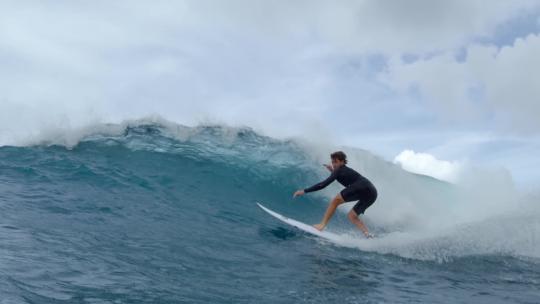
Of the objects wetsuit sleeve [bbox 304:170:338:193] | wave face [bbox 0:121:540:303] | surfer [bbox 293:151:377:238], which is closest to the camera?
wave face [bbox 0:121:540:303]

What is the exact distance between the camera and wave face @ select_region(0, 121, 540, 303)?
193 inches

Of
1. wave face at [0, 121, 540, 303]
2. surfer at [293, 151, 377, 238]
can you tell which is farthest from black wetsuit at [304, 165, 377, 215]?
wave face at [0, 121, 540, 303]

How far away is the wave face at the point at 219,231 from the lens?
4.90m

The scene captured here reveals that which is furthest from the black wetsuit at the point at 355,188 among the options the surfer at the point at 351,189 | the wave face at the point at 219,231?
the wave face at the point at 219,231

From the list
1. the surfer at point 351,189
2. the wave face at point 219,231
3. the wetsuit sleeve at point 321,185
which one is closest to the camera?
the wave face at point 219,231

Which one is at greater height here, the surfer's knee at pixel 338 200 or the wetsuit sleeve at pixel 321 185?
the wetsuit sleeve at pixel 321 185

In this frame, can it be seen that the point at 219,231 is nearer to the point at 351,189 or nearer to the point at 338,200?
the point at 338,200

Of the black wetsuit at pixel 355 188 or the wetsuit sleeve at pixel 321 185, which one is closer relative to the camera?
the wetsuit sleeve at pixel 321 185

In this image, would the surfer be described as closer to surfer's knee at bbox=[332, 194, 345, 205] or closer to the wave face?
surfer's knee at bbox=[332, 194, 345, 205]

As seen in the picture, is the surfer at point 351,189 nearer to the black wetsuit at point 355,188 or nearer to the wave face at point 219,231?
the black wetsuit at point 355,188

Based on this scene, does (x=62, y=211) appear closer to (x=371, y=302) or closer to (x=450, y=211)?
(x=371, y=302)

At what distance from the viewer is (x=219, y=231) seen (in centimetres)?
784

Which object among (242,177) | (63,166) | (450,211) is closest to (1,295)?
(63,166)

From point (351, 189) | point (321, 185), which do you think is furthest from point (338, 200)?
point (321, 185)
